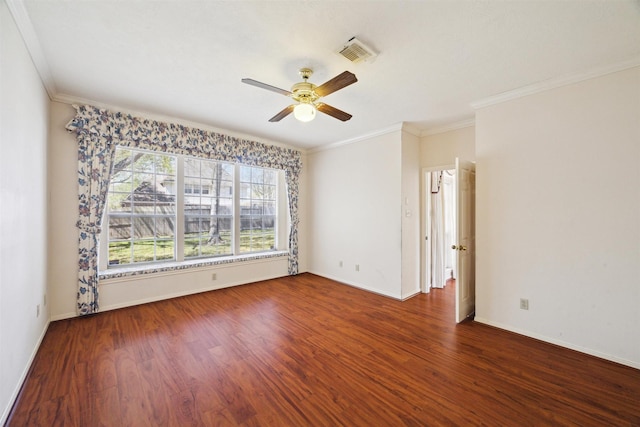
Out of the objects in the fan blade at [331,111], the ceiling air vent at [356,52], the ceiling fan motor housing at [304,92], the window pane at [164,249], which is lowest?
the window pane at [164,249]

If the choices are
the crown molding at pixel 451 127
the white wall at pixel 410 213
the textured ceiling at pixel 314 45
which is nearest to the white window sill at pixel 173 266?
the textured ceiling at pixel 314 45

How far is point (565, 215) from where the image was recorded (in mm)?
2562

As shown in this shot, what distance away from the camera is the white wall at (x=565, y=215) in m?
2.27

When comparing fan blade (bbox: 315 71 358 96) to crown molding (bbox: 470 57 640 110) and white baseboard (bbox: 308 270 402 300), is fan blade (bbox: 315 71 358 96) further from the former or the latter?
white baseboard (bbox: 308 270 402 300)

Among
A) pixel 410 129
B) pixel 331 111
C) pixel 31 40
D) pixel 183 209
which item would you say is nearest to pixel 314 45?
pixel 331 111

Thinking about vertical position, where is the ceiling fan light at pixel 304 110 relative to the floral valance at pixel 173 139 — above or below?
below

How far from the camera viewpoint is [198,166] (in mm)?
4344

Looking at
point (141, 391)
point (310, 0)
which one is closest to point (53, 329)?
point (141, 391)

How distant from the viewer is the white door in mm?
3152

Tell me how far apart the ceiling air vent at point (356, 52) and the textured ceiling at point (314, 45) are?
0.05m

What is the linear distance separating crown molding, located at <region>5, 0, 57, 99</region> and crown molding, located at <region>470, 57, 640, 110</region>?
4.17 m

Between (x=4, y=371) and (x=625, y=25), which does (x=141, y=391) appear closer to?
(x=4, y=371)

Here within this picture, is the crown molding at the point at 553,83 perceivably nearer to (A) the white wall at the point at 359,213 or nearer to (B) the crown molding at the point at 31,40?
(A) the white wall at the point at 359,213

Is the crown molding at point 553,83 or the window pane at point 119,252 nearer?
the crown molding at point 553,83
